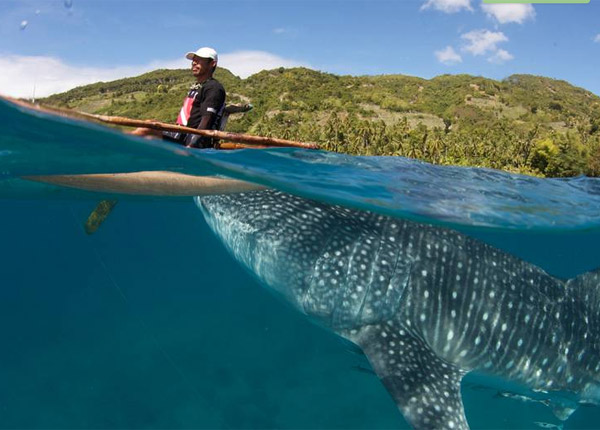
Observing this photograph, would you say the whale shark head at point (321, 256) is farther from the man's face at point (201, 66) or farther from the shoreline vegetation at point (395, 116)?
the shoreline vegetation at point (395, 116)

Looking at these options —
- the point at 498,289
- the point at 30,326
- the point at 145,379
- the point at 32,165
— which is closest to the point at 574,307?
the point at 498,289

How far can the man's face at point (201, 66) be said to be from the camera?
7141 mm

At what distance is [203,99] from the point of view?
712 cm

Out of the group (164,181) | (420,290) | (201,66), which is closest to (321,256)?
(420,290)

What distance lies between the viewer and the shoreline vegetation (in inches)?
2736

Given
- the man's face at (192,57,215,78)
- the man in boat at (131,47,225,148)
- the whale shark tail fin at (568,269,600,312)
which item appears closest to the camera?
the man in boat at (131,47,225,148)

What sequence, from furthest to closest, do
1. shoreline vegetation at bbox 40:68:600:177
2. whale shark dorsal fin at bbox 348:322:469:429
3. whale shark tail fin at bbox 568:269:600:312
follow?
shoreline vegetation at bbox 40:68:600:177 → whale shark tail fin at bbox 568:269:600:312 → whale shark dorsal fin at bbox 348:322:469:429

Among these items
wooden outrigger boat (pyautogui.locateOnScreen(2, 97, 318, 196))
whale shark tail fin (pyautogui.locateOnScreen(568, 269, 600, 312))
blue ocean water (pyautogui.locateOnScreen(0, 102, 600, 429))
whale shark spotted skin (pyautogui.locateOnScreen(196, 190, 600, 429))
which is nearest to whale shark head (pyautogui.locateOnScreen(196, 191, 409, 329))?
whale shark spotted skin (pyautogui.locateOnScreen(196, 190, 600, 429))

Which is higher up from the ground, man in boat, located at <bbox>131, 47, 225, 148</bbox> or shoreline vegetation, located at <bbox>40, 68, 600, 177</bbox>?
shoreline vegetation, located at <bbox>40, 68, 600, 177</bbox>

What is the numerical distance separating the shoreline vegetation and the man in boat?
2287 inches

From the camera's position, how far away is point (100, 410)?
1157 cm

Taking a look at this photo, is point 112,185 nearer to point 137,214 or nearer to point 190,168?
point 190,168

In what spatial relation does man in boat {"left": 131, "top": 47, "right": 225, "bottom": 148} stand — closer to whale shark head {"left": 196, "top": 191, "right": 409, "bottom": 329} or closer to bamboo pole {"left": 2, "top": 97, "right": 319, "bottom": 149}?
bamboo pole {"left": 2, "top": 97, "right": 319, "bottom": 149}

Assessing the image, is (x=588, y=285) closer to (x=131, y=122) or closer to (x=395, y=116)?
(x=131, y=122)
